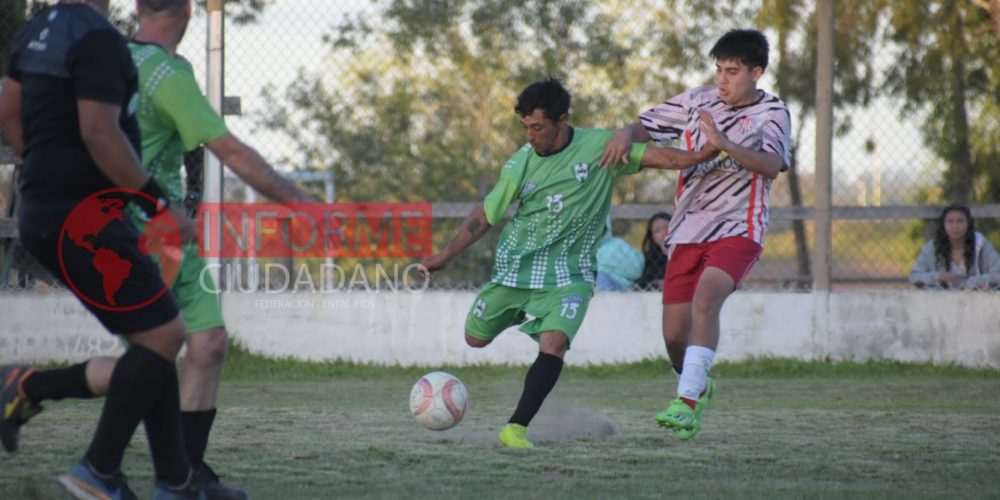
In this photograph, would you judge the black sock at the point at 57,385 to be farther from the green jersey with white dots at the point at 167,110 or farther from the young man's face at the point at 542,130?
→ the young man's face at the point at 542,130

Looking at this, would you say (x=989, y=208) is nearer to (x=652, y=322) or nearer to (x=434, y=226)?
(x=652, y=322)

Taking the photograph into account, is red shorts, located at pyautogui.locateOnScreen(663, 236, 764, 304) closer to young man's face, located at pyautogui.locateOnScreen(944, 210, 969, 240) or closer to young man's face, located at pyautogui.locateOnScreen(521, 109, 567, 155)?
young man's face, located at pyautogui.locateOnScreen(521, 109, 567, 155)

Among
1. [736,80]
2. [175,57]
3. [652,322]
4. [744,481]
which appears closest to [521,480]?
[744,481]

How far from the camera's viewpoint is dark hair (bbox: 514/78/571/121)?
6.66 m

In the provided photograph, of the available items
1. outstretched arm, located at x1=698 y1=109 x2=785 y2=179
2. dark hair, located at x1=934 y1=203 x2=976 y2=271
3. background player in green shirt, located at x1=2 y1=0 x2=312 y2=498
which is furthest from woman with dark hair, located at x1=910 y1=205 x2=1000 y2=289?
background player in green shirt, located at x1=2 y1=0 x2=312 y2=498

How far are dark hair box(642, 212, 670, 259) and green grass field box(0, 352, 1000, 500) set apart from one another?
167 centimetres

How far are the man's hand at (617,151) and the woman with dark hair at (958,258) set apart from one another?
5759 millimetres

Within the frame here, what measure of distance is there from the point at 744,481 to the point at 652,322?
20.5 feet

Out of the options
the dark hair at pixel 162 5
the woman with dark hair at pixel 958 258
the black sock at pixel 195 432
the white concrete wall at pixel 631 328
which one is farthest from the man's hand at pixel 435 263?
the woman with dark hair at pixel 958 258

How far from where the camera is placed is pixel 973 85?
1230 cm

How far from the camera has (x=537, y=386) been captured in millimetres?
6480

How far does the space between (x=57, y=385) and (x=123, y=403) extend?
436 mm

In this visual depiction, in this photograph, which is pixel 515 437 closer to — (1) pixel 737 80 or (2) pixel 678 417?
(2) pixel 678 417

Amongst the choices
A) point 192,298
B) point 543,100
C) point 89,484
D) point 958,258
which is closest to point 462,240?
point 543,100
